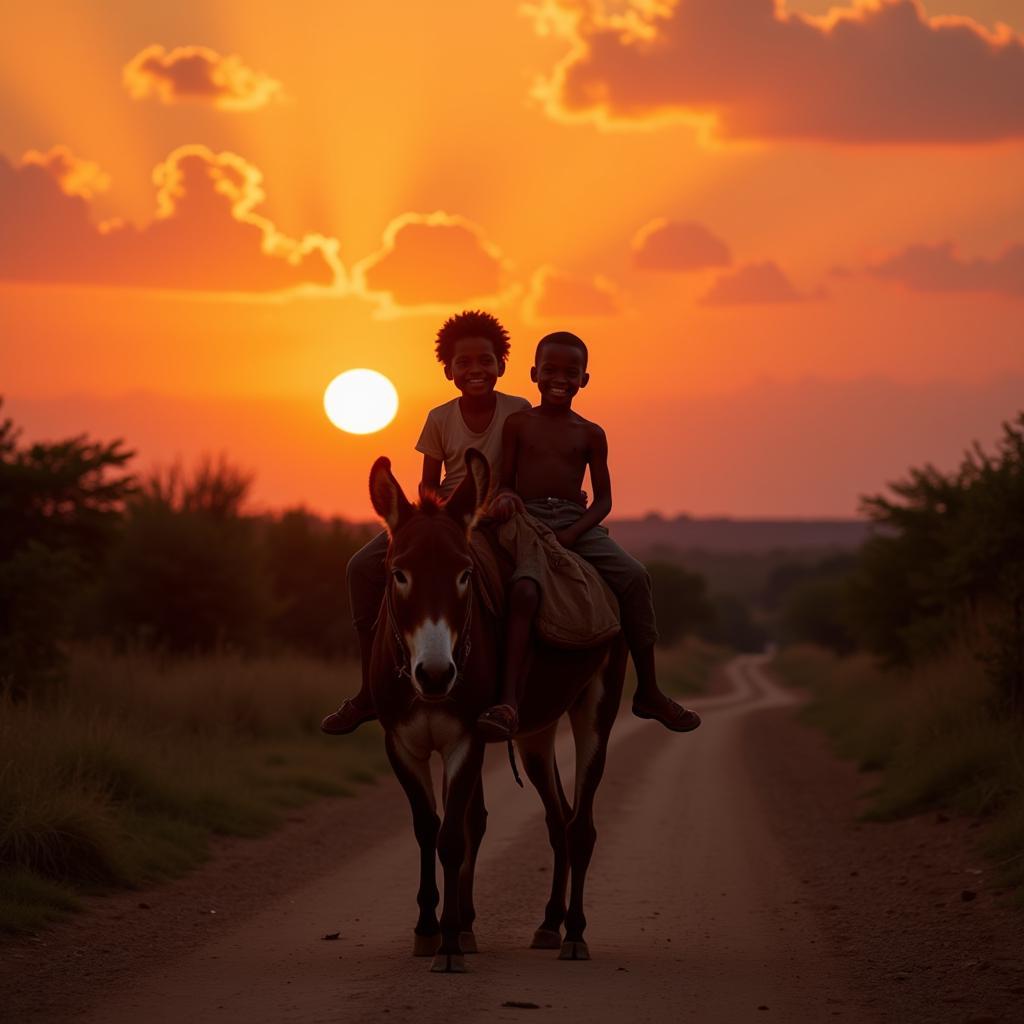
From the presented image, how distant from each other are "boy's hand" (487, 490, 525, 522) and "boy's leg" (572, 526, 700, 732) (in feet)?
2.48

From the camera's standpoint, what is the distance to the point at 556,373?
385 inches

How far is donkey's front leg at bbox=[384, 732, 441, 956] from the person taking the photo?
908 cm

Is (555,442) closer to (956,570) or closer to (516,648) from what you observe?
(516,648)

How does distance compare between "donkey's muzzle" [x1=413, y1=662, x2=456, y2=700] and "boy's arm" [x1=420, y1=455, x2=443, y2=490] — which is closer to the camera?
"donkey's muzzle" [x1=413, y1=662, x2=456, y2=700]

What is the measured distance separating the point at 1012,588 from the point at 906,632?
11577 millimetres

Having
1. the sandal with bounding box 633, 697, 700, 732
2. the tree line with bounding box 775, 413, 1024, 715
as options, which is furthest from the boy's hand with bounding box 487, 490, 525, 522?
the tree line with bounding box 775, 413, 1024, 715

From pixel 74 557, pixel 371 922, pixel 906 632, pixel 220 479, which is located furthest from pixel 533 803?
pixel 220 479

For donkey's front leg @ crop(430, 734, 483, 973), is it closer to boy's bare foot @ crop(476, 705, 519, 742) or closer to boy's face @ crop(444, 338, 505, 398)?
boy's bare foot @ crop(476, 705, 519, 742)

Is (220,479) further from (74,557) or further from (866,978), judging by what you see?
(866,978)

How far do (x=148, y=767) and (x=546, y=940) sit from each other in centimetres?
662

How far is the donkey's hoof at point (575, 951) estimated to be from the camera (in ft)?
30.8

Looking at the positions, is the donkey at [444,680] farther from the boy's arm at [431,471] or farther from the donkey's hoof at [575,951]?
the boy's arm at [431,471]

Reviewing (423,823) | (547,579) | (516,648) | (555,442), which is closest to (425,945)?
(423,823)

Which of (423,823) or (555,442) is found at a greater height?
(555,442)
